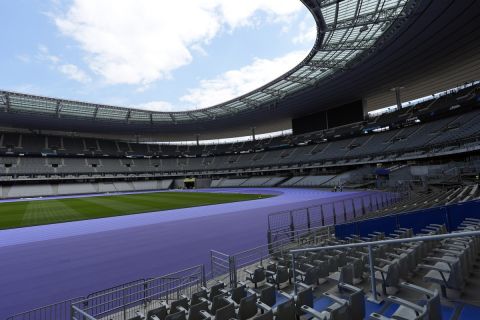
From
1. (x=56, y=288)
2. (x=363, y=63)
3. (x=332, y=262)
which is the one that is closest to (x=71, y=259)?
(x=56, y=288)

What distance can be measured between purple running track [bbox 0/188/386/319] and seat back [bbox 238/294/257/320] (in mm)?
6348

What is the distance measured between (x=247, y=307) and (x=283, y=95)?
4280 cm

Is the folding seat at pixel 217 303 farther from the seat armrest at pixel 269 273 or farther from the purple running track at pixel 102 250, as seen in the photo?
the purple running track at pixel 102 250

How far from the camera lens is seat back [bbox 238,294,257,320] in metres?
4.92

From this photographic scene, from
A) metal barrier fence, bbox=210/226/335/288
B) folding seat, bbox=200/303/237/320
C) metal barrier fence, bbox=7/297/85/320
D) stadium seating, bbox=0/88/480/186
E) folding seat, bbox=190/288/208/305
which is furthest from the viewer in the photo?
stadium seating, bbox=0/88/480/186

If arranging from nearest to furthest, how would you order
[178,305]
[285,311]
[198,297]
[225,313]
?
[285,311], [225,313], [178,305], [198,297]

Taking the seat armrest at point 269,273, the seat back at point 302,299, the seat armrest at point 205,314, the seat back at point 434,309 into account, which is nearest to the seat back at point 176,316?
the seat armrest at point 205,314

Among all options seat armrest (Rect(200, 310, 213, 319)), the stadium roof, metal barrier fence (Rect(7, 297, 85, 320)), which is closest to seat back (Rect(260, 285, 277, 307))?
seat armrest (Rect(200, 310, 213, 319))

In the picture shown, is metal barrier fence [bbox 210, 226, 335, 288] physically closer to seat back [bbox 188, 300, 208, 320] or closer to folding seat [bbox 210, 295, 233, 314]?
folding seat [bbox 210, 295, 233, 314]

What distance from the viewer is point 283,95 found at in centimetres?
4503

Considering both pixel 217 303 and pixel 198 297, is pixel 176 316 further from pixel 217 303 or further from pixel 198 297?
pixel 198 297

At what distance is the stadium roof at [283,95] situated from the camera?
22.5 metres

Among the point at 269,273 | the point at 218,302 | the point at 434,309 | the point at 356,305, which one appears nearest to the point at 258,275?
the point at 269,273

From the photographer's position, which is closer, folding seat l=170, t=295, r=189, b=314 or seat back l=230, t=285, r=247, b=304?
folding seat l=170, t=295, r=189, b=314
